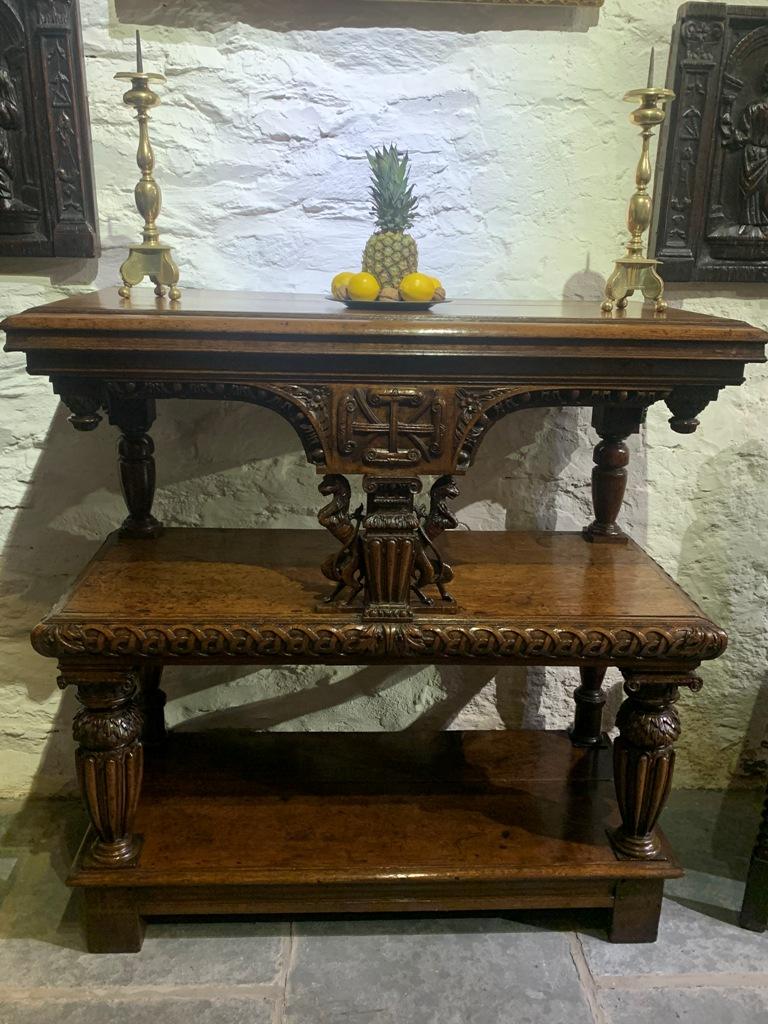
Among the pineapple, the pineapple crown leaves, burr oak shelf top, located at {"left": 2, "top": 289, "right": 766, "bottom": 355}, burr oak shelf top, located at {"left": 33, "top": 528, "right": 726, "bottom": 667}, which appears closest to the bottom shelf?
burr oak shelf top, located at {"left": 33, "top": 528, "right": 726, "bottom": 667}

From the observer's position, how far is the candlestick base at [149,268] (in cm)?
180

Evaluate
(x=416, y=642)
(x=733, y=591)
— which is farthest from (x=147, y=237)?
(x=733, y=591)

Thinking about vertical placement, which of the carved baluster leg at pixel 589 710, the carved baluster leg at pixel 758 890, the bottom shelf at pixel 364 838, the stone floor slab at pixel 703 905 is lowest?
the stone floor slab at pixel 703 905

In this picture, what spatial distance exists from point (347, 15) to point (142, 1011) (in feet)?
7.34

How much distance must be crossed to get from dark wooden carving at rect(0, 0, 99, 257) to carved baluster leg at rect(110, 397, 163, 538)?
1.35 feet

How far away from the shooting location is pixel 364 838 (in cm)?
198

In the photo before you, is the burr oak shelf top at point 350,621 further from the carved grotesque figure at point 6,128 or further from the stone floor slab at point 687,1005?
the carved grotesque figure at point 6,128

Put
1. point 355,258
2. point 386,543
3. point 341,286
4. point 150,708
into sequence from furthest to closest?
point 150,708 → point 355,258 → point 341,286 → point 386,543

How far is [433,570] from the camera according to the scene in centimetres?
179

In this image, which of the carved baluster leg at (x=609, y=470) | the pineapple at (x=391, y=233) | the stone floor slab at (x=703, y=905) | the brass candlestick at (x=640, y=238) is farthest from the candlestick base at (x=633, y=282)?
the stone floor slab at (x=703, y=905)

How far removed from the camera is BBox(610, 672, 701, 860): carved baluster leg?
1.82 metres

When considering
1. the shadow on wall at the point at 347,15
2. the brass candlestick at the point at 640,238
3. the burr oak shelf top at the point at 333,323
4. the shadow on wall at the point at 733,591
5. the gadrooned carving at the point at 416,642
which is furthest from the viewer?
the shadow on wall at the point at 733,591

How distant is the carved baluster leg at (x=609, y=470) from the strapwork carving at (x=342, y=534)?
718mm

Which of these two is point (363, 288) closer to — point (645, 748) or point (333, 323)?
point (333, 323)
